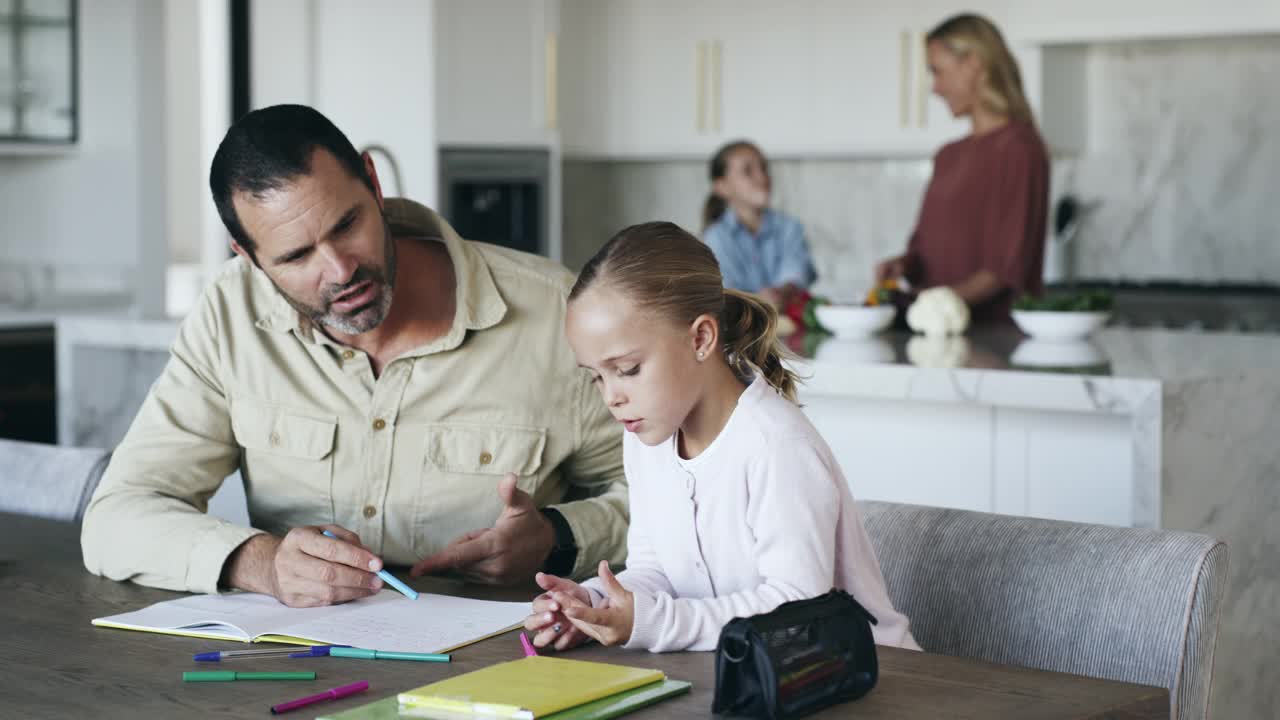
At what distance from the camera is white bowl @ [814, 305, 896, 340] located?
3582 mm

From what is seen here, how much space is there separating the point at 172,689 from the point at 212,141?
194 inches

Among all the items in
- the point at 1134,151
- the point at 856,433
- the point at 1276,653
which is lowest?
the point at 1276,653

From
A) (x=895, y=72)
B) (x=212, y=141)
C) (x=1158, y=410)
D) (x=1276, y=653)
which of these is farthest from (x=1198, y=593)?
(x=212, y=141)

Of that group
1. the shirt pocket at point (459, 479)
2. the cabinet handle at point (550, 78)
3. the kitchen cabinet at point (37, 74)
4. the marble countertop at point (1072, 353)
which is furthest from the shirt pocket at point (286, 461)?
the cabinet handle at point (550, 78)

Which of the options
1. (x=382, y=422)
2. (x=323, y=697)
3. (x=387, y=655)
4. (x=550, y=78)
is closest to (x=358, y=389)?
(x=382, y=422)

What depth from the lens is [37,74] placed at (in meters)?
5.15

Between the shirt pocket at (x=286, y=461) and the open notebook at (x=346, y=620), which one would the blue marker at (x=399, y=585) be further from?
the shirt pocket at (x=286, y=461)

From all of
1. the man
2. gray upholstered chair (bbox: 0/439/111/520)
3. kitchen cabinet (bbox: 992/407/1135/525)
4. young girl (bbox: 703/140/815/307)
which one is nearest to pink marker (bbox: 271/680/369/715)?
the man

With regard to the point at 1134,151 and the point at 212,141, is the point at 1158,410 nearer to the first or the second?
the point at 1134,151

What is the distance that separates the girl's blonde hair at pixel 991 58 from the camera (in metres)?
3.77

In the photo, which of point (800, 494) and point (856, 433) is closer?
point (800, 494)

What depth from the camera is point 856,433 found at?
3.30 metres

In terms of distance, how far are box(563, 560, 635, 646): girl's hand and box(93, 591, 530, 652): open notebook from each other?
11 centimetres

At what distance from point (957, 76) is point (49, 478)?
244cm
